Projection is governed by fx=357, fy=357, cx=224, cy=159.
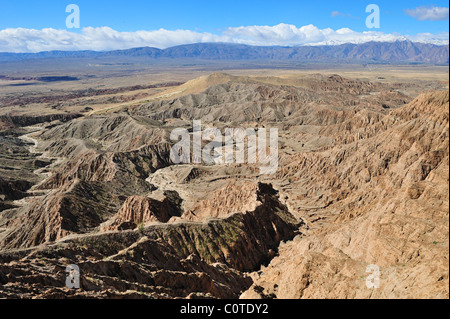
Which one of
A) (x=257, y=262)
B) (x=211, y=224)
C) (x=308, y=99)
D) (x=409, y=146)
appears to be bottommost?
(x=257, y=262)

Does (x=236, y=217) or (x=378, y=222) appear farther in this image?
(x=236, y=217)

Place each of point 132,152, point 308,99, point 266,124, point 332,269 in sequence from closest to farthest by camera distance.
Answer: point 332,269
point 132,152
point 266,124
point 308,99

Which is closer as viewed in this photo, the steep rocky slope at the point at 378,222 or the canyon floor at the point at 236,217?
the steep rocky slope at the point at 378,222

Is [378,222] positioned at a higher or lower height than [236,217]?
higher

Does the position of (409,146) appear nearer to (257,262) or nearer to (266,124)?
(257,262)

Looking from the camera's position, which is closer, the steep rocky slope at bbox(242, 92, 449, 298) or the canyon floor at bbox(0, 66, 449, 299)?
the steep rocky slope at bbox(242, 92, 449, 298)

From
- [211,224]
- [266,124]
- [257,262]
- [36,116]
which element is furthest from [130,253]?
[36,116]

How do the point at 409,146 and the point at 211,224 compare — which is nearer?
the point at 211,224

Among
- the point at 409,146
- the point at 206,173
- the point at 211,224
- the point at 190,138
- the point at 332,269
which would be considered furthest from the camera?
the point at 190,138
